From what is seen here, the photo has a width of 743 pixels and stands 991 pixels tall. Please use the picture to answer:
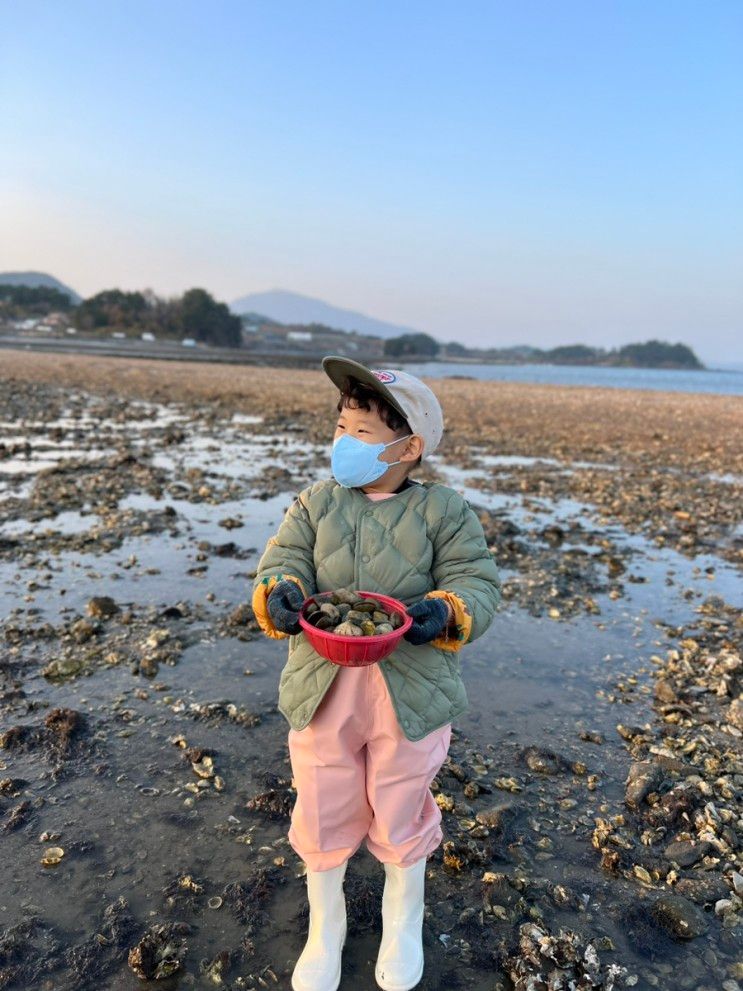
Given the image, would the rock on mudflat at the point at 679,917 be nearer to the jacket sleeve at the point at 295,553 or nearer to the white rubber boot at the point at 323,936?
the white rubber boot at the point at 323,936

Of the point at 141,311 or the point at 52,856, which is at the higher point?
the point at 141,311

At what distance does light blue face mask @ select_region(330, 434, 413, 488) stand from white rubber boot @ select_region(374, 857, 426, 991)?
175 cm

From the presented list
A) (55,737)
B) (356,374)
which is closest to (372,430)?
(356,374)

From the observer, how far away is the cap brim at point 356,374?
277 centimetres

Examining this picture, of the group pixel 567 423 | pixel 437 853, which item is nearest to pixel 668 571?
pixel 437 853

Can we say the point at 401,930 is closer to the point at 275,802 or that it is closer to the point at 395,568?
the point at 275,802

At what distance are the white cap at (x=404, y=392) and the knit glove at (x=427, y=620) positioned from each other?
0.71 meters

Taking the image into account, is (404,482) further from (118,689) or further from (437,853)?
(118,689)

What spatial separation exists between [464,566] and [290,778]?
217 cm

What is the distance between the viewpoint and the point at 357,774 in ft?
9.23

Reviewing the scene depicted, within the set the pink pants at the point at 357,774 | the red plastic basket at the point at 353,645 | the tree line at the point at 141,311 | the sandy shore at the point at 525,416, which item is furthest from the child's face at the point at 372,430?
the tree line at the point at 141,311

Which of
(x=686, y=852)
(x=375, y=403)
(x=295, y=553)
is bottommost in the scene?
(x=686, y=852)

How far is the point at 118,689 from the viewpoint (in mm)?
5004

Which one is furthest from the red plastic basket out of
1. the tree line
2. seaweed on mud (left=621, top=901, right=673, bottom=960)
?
the tree line
